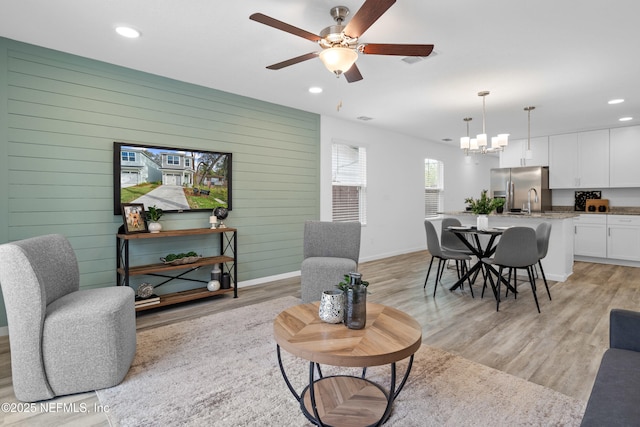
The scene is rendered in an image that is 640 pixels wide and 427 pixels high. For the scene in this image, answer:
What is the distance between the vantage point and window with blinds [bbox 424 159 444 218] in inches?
315

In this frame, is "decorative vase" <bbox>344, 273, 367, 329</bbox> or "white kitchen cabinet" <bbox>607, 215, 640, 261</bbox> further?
"white kitchen cabinet" <bbox>607, 215, 640, 261</bbox>

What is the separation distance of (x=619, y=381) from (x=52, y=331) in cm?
285

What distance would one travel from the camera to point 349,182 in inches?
241

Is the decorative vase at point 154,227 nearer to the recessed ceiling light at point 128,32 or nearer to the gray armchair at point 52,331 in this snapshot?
the gray armchair at point 52,331

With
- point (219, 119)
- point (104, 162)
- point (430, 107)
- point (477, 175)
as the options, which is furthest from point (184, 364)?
point (477, 175)

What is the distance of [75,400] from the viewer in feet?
6.57

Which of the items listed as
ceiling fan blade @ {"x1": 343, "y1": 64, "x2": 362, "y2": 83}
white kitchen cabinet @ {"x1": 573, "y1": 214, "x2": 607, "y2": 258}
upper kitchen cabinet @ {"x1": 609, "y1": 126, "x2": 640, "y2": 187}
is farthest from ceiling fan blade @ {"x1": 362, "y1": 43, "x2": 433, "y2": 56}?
upper kitchen cabinet @ {"x1": 609, "y1": 126, "x2": 640, "y2": 187}

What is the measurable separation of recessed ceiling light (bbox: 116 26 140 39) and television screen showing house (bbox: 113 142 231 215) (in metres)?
1.13

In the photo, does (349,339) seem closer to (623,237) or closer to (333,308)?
(333,308)

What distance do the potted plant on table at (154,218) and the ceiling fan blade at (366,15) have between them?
106 inches

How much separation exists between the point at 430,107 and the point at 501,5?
268cm

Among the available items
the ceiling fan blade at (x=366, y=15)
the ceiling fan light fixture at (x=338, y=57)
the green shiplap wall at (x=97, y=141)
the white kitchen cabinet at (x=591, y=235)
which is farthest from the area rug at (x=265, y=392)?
the white kitchen cabinet at (x=591, y=235)

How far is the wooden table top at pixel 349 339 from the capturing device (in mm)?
1466

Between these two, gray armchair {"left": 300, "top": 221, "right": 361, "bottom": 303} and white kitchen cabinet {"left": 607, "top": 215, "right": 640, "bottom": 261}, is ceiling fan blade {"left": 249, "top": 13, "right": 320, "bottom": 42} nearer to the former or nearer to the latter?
gray armchair {"left": 300, "top": 221, "right": 361, "bottom": 303}
